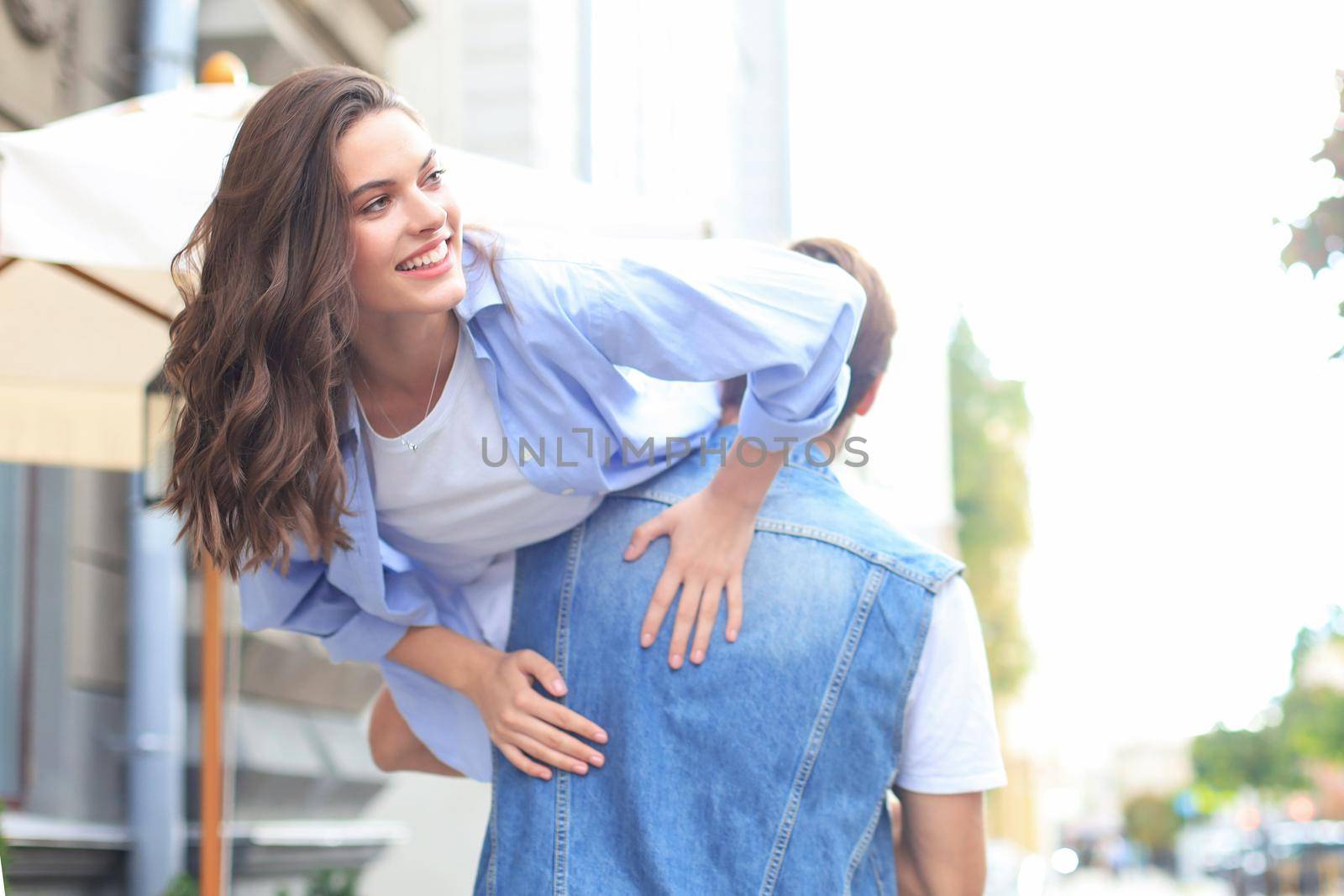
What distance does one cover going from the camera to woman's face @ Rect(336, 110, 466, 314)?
192 centimetres

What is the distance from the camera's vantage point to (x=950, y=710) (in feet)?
7.20

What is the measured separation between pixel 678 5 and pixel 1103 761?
8453 cm

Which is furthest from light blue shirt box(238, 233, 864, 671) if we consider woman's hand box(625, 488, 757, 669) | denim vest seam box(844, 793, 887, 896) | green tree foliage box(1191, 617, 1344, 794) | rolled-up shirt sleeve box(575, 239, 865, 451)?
green tree foliage box(1191, 617, 1344, 794)

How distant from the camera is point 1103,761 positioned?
91750mm

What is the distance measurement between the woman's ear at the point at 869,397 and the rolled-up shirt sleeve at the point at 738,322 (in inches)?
17.8

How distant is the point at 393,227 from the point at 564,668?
2.28 feet

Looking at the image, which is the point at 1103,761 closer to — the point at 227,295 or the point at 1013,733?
the point at 1013,733

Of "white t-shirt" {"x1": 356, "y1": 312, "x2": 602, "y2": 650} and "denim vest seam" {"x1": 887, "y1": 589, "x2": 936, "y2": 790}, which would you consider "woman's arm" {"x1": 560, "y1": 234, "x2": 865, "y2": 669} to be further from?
"denim vest seam" {"x1": 887, "y1": 589, "x2": 936, "y2": 790}

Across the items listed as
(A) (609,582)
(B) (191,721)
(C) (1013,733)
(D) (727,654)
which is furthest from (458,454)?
(C) (1013,733)

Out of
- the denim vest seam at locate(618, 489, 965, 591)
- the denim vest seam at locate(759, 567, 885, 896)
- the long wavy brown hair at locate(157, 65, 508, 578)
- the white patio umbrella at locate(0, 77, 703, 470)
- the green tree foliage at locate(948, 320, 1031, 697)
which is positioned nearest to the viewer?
the long wavy brown hair at locate(157, 65, 508, 578)

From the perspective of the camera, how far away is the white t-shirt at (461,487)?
205 cm

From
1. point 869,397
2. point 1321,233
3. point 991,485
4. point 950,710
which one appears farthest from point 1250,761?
point 950,710

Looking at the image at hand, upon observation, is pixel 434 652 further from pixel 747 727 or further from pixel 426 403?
pixel 747 727

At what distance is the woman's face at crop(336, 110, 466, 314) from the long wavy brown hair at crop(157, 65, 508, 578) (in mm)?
24
